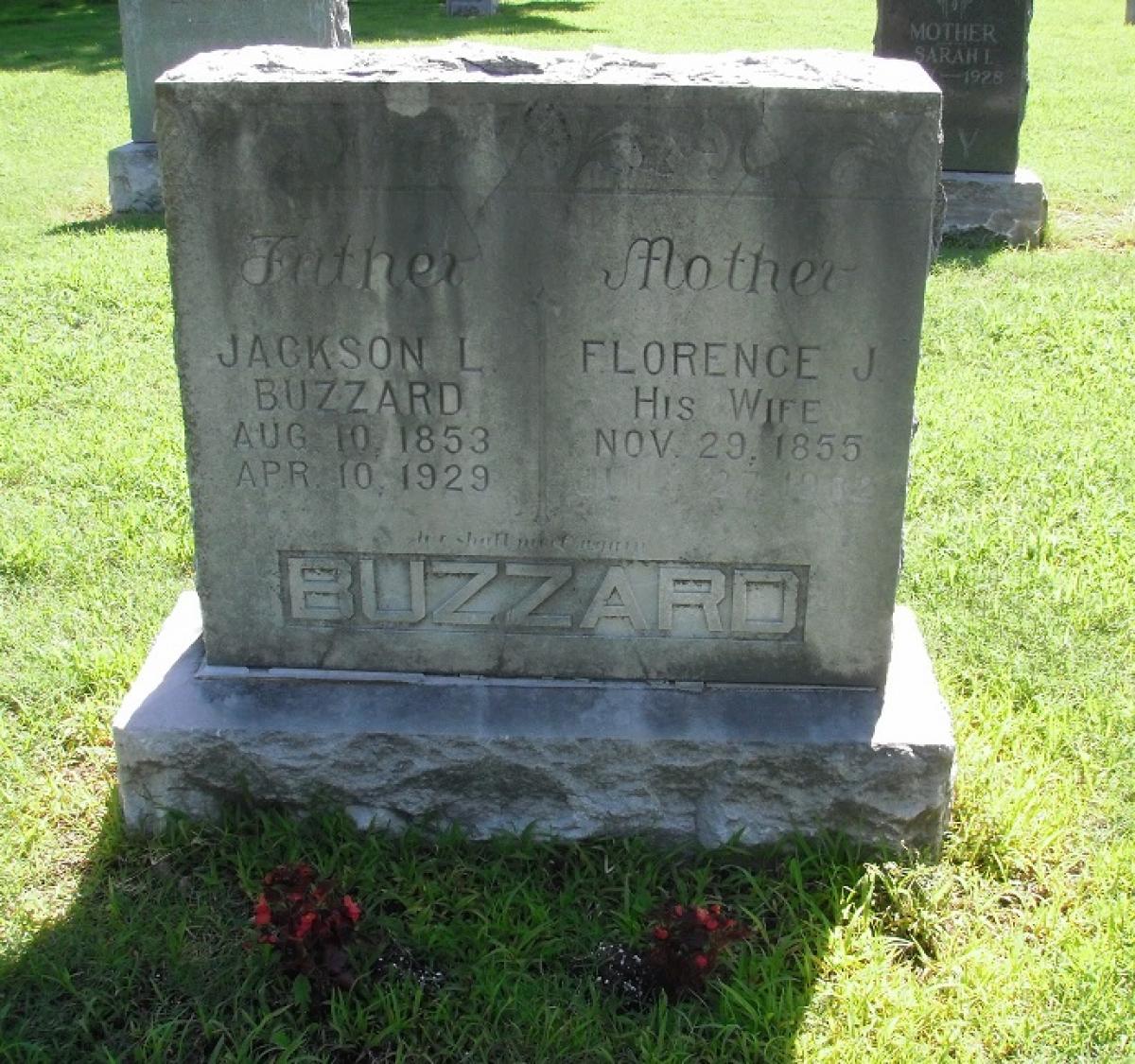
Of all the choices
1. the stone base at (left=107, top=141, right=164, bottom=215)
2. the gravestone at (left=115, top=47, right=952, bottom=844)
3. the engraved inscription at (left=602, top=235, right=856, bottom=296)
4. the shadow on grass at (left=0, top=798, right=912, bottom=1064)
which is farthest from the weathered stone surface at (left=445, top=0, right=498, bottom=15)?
the shadow on grass at (left=0, top=798, right=912, bottom=1064)

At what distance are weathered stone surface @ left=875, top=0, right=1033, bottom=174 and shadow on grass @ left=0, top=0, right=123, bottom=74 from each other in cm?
1006

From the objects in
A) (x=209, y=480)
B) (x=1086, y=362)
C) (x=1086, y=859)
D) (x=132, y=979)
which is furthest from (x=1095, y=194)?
(x=132, y=979)

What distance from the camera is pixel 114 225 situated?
366 inches

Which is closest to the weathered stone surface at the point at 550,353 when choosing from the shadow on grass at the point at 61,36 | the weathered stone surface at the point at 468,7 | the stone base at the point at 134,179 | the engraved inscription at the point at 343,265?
the engraved inscription at the point at 343,265

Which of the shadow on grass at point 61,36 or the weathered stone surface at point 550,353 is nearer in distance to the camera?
the weathered stone surface at point 550,353

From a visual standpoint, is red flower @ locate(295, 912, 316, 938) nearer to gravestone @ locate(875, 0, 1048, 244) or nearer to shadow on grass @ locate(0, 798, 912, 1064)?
shadow on grass @ locate(0, 798, 912, 1064)

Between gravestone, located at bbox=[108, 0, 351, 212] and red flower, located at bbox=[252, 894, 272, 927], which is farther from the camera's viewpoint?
gravestone, located at bbox=[108, 0, 351, 212]

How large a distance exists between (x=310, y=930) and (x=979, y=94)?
788 cm

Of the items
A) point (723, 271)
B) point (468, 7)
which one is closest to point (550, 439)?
point (723, 271)

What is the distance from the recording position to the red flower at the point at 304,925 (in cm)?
274

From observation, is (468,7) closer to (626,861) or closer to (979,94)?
(979,94)

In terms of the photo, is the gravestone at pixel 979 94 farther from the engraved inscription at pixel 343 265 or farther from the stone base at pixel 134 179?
the engraved inscription at pixel 343 265

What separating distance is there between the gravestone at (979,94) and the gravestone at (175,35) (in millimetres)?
3851

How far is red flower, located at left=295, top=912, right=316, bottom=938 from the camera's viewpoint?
9.00ft
